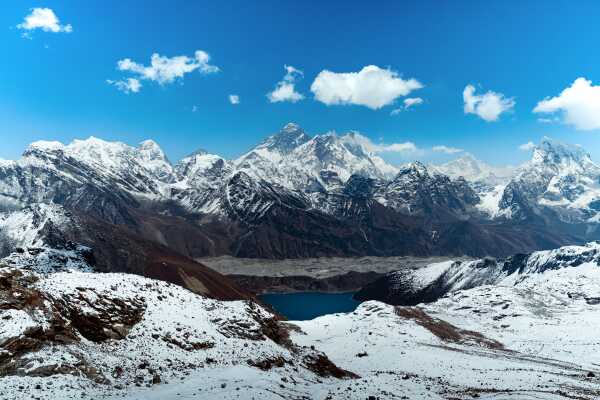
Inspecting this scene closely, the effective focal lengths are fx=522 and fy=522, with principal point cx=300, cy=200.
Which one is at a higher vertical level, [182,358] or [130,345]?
[130,345]

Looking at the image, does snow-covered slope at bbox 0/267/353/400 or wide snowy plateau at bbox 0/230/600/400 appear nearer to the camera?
snow-covered slope at bbox 0/267/353/400

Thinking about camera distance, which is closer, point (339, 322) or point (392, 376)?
point (392, 376)

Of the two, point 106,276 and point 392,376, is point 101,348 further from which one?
point 392,376

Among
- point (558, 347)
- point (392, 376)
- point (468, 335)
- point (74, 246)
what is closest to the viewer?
point (392, 376)

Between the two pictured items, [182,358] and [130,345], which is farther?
[182,358]

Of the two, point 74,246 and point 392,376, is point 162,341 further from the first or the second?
point 74,246

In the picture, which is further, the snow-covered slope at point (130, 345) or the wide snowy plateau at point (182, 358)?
the wide snowy plateau at point (182, 358)

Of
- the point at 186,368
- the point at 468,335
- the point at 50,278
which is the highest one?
the point at 50,278

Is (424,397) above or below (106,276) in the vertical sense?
below

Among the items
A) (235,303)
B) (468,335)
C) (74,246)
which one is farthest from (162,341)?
(74,246)

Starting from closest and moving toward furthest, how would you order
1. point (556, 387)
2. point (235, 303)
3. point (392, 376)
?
1. point (556, 387)
2. point (392, 376)
3. point (235, 303)
